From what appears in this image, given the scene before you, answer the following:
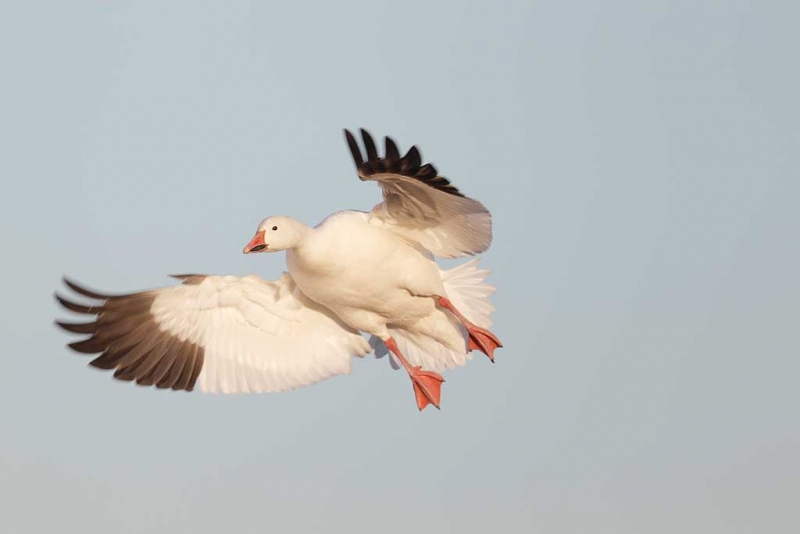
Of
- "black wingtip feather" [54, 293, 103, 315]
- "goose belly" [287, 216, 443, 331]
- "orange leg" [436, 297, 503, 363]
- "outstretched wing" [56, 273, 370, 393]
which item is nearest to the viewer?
"goose belly" [287, 216, 443, 331]

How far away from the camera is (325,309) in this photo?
12.4m

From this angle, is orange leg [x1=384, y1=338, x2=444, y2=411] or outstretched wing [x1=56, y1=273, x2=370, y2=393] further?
orange leg [x1=384, y1=338, x2=444, y2=411]

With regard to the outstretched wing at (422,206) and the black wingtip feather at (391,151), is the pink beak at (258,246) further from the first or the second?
the black wingtip feather at (391,151)

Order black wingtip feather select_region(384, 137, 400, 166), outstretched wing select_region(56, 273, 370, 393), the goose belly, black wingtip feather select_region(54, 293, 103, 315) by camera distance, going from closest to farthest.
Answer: black wingtip feather select_region(384, 137, 400, 166), the goose belly, black wingtip feather select_region(54, 293, 103, 315), outstretched wing select_region(56, 273, 370, 393)

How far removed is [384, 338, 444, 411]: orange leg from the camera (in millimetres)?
12445

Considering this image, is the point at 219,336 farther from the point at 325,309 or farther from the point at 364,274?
the point at 364,274

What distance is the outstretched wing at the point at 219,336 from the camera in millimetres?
11844

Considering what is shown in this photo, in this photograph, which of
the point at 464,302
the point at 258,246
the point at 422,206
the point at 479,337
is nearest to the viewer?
the point at 258,246

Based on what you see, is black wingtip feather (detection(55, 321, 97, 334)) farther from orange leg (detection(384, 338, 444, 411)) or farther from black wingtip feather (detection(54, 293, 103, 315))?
orange leg (detection(384, 338, 444, 411))

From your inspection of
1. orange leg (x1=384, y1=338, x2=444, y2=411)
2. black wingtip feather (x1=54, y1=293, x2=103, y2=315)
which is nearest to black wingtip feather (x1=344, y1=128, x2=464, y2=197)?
orange leg (x1=384, y1=338, x2=444, y2=411)

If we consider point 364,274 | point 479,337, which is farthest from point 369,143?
point 479,337

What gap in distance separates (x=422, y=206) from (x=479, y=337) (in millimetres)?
1632

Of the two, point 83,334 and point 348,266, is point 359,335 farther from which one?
point 83,334

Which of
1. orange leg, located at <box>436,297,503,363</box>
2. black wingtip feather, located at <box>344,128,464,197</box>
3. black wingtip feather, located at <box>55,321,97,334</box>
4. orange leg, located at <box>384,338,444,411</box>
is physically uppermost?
black wingtip feather, located at <box>344,128,464,197</box>
